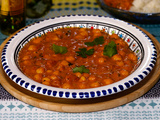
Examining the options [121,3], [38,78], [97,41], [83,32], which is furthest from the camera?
[121,3]

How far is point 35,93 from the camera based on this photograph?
2570 millimetres

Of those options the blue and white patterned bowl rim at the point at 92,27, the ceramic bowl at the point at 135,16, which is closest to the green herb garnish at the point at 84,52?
the blue and white patterned bowl rim at the point at 92,27

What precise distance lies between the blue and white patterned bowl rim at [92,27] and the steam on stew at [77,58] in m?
0.08

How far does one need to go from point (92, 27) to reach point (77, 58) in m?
0.73

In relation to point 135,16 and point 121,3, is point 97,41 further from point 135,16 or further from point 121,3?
point 121,3

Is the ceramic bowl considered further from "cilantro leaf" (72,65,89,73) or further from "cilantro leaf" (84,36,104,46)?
"cilantro leaf" (72,65,89,73)

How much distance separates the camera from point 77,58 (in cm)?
304

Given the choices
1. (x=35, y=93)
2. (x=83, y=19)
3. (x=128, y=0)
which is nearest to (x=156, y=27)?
(x=128, y=0)

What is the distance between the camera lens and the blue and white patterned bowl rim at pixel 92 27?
241cm

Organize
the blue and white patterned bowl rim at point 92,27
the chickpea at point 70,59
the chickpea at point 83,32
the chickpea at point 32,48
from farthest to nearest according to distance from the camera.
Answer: the chickpea at point 83,32 → the chickpea at point 32,48 → the chickpea at point 70,59 → the blue and white patterned bowl rim at point 92,27

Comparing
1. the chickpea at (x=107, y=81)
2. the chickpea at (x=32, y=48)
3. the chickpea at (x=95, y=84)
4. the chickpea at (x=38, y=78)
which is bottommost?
the chickpea at (x=32, y=48)

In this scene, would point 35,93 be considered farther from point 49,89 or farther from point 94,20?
point 94,20

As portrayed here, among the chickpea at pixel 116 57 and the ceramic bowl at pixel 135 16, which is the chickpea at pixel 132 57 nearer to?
the chickpea at pixel 116 57

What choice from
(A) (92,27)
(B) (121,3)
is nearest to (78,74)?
(A) (92,27)
